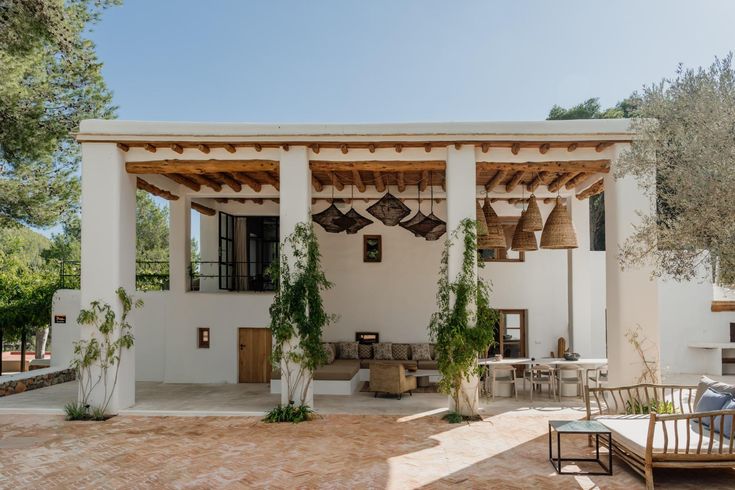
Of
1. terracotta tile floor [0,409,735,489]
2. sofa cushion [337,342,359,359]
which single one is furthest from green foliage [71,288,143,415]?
sofa cushion [337,342,359,359]

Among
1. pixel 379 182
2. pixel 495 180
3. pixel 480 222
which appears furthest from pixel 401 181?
pixel 480 222

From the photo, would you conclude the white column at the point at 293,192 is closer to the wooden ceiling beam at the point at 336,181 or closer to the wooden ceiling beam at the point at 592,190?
the wooden ceiling beam at the point at 336,181

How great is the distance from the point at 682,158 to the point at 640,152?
651 millimetres

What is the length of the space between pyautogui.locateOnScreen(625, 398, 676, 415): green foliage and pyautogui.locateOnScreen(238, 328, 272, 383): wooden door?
26.1 feet

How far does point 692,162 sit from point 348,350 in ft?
30.4

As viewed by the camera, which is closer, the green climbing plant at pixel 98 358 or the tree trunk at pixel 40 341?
the green climbing plant at pixel 98 358

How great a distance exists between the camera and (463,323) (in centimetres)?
839

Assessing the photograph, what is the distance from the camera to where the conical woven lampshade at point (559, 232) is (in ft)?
30.5

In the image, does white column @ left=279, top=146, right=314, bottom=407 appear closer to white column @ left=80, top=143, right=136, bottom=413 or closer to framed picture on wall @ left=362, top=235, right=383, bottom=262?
white column @ left=80, top=143, right=136, bottom=413

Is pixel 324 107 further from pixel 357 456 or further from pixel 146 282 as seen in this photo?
pixel 357 456

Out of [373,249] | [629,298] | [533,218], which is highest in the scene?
[533,218]

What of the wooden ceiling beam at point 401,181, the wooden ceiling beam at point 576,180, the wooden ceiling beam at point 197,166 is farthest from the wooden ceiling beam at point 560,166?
the wooden ceiling beam at point 197,166

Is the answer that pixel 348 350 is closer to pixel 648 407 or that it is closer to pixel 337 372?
pixel 337 372

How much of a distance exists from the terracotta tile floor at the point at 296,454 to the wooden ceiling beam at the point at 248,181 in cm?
512
